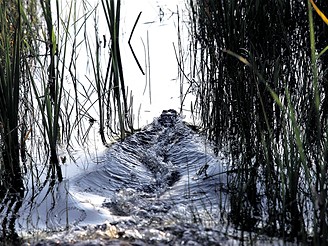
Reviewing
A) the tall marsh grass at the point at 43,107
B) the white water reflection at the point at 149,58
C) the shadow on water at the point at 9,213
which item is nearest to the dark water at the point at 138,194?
the shadow on water at the point at 9,213

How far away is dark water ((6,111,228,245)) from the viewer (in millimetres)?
2346

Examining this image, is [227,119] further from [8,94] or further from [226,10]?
[8,94]

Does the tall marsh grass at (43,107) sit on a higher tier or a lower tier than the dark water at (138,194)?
higher

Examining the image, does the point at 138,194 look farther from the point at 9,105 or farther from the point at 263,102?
the point at 263,102

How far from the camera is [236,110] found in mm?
3055

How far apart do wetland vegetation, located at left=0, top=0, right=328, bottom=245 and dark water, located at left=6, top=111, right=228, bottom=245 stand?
79 mm

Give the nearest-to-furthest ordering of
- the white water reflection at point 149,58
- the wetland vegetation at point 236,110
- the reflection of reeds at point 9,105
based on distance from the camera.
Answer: the wetland vegetation at point 236,110, the reflection of reeds at point 9,105, the white water reflection at point 149,58

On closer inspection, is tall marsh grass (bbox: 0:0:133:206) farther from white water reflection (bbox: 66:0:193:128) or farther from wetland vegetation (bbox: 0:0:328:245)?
white water reflection (bbox: 66:0:193:128)

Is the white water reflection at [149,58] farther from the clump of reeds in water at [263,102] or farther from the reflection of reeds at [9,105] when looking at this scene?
the reflection of reeds at [9,105]

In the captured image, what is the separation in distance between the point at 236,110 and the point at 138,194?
69 centimetres

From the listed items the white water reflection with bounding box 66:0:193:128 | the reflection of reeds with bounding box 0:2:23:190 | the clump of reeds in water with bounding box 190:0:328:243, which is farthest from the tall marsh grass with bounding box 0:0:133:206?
the clump of reeds in water with bounding box 190:0:328:243

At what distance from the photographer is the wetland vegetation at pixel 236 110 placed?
7.49 ft

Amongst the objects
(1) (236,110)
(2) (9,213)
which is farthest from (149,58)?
(2) (9,213)

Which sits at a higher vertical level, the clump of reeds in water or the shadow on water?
the clump of reeds in water
